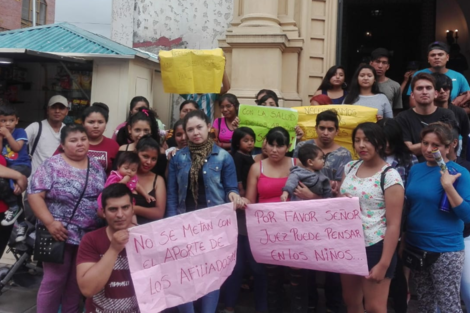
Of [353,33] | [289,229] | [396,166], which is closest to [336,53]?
[396,166]

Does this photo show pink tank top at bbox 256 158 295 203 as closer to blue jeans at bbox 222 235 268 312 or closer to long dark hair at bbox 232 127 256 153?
blue jeans at bbox 222 235 268 312

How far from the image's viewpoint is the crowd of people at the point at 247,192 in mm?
3367

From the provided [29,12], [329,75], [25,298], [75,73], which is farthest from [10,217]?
[29,12]

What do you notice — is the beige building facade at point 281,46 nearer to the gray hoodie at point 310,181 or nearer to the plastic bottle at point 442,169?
the gray hoodie at point 310,181

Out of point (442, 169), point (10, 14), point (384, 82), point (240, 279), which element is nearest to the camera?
point (442, 169)

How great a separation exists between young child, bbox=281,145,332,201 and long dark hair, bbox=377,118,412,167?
1.83 feet

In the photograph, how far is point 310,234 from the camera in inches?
148

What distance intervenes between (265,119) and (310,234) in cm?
159

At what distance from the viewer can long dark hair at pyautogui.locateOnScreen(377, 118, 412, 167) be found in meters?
3.78

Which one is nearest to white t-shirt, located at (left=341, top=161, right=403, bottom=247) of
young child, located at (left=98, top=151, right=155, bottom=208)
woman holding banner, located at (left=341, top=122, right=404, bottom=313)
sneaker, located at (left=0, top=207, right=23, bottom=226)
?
woman holding banner, located at (left=341, top=122, right=404, bottom=313)

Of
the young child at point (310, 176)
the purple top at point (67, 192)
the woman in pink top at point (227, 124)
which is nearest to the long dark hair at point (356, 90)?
the woman in pink top at point (227, 124)

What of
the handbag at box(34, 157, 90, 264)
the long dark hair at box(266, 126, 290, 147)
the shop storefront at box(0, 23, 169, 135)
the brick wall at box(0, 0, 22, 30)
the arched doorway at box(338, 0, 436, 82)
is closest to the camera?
the handbag at box(34, 157, 90, 264)

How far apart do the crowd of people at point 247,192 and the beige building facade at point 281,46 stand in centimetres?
230

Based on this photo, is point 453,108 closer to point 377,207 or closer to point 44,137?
point 377,207
